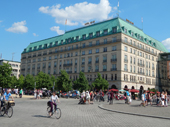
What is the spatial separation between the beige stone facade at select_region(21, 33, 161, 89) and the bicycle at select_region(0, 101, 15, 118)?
46982 millimetres

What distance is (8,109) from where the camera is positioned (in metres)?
12.1

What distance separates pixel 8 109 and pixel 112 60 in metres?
49.6

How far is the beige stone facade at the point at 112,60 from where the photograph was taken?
58881mm

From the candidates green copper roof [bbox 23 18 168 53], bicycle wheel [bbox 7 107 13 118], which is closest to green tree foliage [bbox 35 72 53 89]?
green copper roof [bbox 23 18 168 53]

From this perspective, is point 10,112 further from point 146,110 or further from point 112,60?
point 112,60

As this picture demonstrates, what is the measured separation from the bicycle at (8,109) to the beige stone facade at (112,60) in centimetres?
4698

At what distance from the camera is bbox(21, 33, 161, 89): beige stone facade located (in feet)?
193

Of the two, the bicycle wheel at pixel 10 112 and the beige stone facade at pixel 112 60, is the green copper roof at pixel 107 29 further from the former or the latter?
the bicycle wheel at pixel 10 112

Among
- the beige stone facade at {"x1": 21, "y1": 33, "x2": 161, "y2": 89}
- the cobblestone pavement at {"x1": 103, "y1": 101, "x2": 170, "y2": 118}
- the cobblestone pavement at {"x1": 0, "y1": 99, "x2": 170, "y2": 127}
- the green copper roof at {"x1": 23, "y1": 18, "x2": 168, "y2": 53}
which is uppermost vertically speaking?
the green copper roof at {"x1": 23, "y1": 18, "x2": 168, "y2": 53}

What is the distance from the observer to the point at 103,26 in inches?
2633

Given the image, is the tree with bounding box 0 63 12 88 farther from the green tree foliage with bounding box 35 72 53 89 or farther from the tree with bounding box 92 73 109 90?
the tree with bounding box 92 73 109 90

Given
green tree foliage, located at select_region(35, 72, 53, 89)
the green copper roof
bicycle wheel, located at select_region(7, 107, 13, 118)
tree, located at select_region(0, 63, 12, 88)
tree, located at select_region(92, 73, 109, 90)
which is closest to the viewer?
bicycle wheel, located at select_region(7, 107, 13, 118)

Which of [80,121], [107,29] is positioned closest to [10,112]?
[80,121]

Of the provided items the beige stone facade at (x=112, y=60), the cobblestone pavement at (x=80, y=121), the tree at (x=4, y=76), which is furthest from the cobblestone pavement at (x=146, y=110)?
the beige stone facade at (x=112, y=60)
